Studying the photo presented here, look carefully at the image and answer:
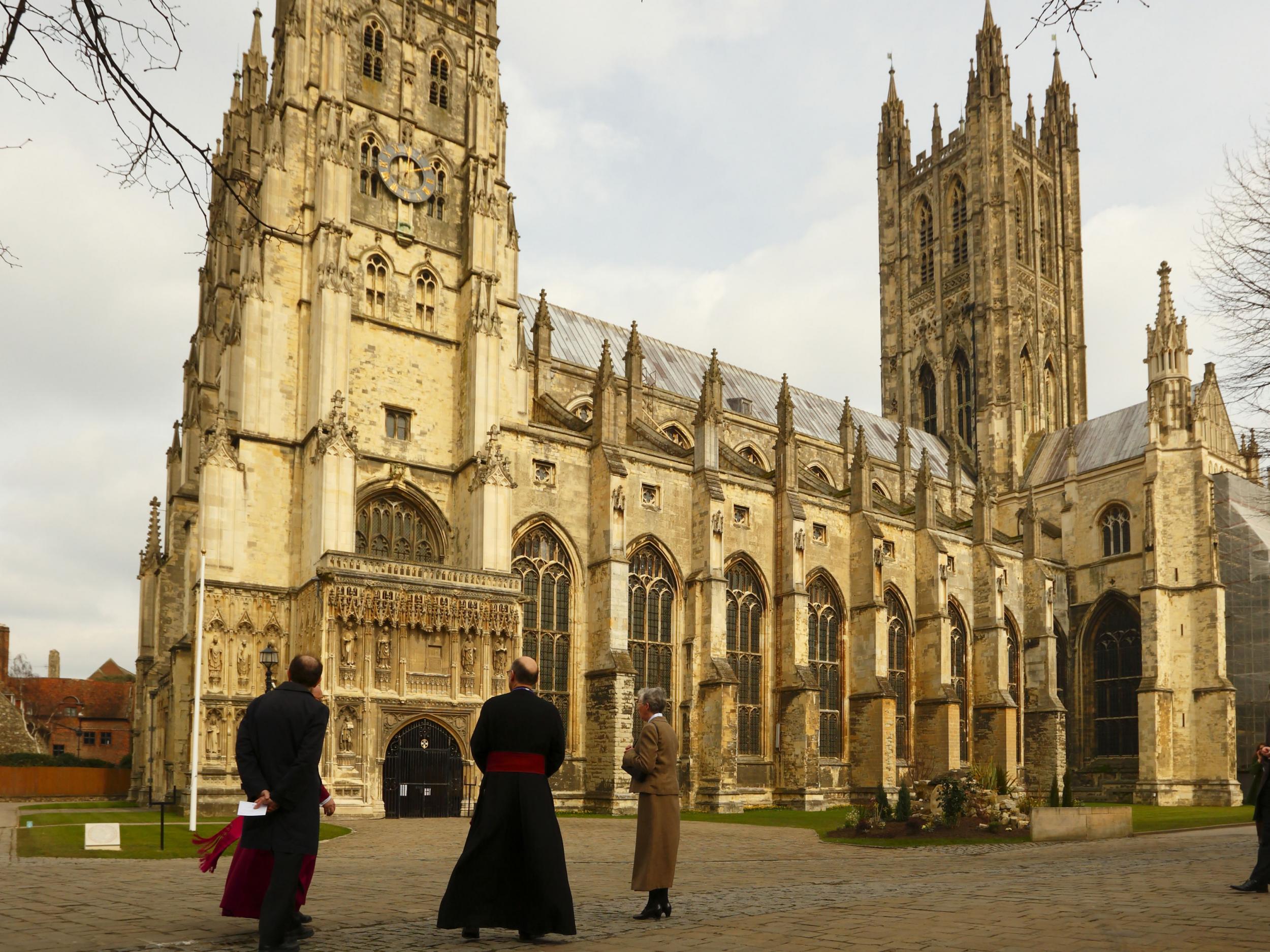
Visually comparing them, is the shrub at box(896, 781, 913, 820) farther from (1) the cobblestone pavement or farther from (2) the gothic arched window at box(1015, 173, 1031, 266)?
(2) the gothic arched window at box(1015, 173, 1031, 266)

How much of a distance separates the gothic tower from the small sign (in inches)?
1874

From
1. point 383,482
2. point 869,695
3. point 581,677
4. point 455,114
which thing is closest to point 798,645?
point 869,695

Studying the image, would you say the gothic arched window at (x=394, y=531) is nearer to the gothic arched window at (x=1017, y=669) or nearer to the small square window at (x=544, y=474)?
the small square window at (x=544, y=474)

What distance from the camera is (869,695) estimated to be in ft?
131

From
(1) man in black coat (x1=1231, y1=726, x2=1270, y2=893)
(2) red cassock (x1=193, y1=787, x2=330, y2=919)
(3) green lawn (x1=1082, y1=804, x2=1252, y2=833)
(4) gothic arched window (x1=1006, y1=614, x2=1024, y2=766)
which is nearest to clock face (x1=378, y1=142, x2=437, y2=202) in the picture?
(3) green lawn (x1=1082, y1=804, x2=1252, y2=833)

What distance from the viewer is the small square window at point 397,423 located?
31938 millimetres

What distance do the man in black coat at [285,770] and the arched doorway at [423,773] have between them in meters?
20.8

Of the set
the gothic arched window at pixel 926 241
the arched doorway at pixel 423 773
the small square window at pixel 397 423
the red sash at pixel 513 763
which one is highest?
the gothic arched window at pixel 926 241

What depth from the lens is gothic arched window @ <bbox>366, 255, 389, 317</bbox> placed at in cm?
3238

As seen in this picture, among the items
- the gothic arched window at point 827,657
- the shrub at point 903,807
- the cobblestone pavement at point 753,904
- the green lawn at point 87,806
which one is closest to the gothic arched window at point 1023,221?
the gothic arched window at point 827,657

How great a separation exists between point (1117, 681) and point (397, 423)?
1321 inches

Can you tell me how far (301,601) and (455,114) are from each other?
53.6ft

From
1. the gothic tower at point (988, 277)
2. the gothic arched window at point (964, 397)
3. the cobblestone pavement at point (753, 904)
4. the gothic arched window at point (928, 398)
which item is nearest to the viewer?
the cobblestone pavement at point (753, 904)

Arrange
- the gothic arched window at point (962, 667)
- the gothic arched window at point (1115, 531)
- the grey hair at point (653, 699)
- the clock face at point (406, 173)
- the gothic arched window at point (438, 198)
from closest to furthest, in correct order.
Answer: the grey hair at point (653, 699), the clock face at point (406, 173), the gothic arched window at point (438, 198), the gothic arched window at point (962, 667), the gothic arched window at point (1115, 531)
